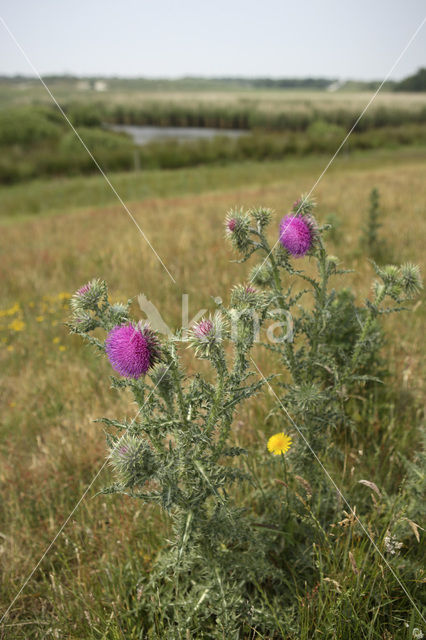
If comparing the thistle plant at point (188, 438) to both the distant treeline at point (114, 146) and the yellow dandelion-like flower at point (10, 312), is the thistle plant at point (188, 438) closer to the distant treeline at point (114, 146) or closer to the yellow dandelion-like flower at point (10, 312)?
the yellow dandelion-like flower at point (10, 312)

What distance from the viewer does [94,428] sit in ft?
9.80

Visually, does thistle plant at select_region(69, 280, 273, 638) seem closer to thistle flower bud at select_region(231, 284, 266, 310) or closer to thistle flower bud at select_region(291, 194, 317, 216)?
thistle flower bud at select_region(231, 284, 266, 310)

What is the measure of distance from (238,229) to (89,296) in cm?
73

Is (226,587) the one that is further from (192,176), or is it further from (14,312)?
(192,176)

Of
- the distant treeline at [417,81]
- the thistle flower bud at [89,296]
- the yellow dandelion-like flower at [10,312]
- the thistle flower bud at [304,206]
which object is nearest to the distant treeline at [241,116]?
the distant treeline at [417,81]

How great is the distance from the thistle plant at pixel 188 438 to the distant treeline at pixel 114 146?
1185 inches

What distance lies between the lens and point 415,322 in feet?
12.5

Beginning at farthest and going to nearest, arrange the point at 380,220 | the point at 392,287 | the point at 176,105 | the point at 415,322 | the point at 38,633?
the point at 176,105, the point at 380,220, the point at 415,322, the point at 392,287, the point at 38,633

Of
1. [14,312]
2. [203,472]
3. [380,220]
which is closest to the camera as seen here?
[203,472]

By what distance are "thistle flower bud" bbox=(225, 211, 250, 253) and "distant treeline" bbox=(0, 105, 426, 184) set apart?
29.6 m

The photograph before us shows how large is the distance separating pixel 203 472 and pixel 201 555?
500mm

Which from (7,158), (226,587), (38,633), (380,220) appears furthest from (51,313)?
(7,158)

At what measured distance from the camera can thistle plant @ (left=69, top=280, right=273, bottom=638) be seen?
1414mm

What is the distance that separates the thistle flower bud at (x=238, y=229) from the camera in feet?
6.25
